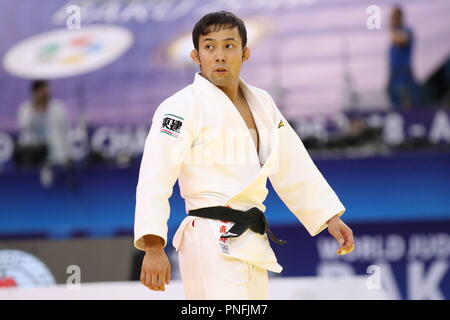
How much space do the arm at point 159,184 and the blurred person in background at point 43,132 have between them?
171 inches

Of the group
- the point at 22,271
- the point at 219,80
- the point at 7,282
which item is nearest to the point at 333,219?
the point at 219,80

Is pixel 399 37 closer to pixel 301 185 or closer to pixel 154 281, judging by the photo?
pixel 301 185

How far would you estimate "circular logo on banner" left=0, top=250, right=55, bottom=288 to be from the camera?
5836mm

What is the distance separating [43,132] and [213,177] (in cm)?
459

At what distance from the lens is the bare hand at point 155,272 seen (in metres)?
2.97

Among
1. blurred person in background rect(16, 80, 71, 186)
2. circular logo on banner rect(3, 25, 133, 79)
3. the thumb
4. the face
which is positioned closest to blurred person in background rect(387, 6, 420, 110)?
circular logo on banner rect(3, 25, 133, 79)

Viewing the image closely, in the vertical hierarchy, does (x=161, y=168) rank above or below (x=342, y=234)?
above

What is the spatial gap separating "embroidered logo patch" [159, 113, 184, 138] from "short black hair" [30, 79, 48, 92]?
4690 millimetres

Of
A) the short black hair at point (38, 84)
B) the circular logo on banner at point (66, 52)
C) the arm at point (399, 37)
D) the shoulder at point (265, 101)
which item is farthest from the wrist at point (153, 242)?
the short black hair at point (38, 84)

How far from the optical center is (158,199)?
306 centimetres

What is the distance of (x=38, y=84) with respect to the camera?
7.61 m

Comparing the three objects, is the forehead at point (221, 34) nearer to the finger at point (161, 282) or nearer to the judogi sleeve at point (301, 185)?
the judogi sleeve at point (301, 185)
